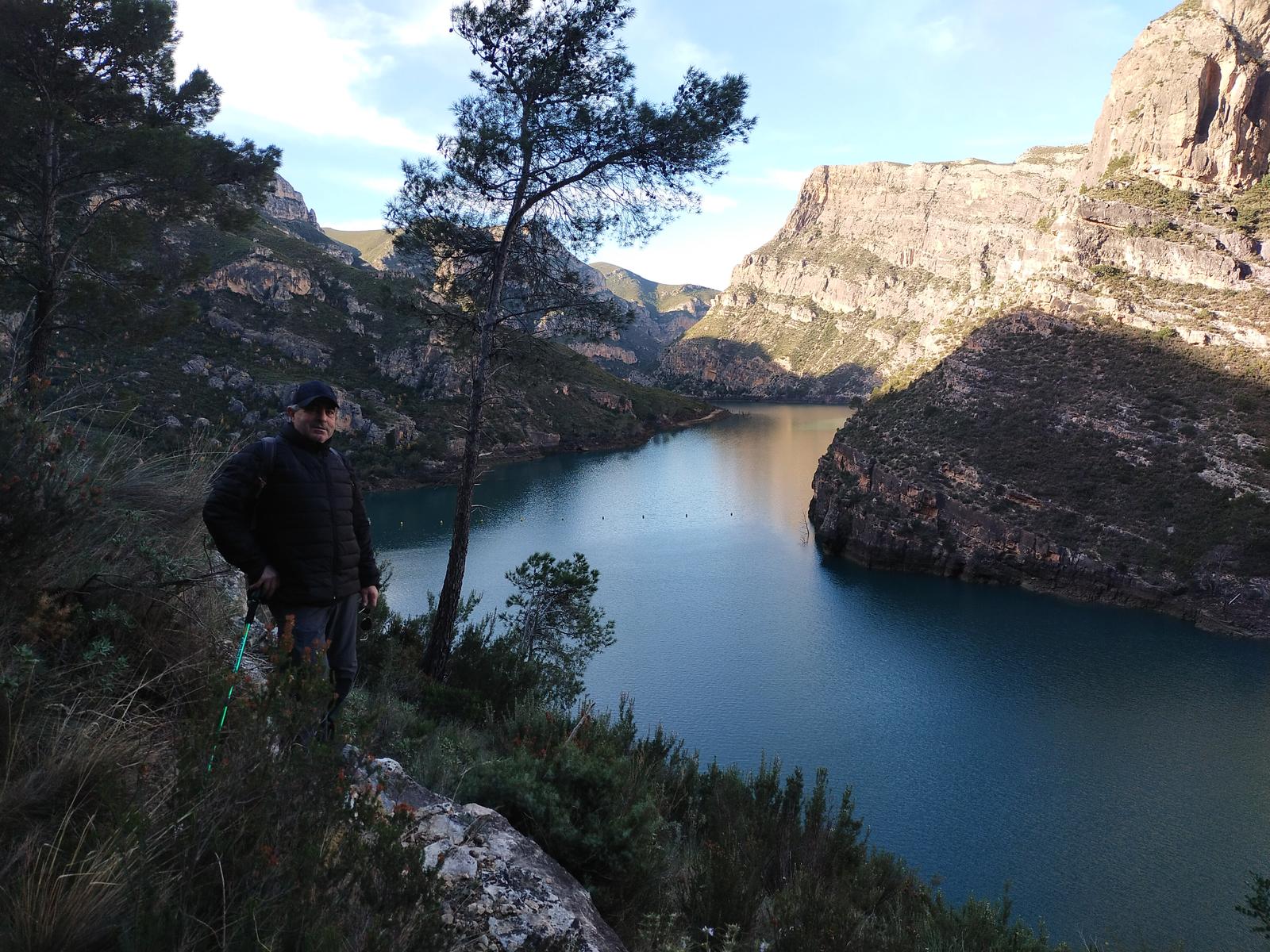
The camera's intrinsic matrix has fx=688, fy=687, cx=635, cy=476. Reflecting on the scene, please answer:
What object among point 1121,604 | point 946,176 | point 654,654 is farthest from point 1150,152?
point 946,176

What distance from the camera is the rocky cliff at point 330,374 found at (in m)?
41.7

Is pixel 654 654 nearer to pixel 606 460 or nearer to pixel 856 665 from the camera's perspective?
pixel 856 665

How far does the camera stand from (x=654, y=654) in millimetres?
22297

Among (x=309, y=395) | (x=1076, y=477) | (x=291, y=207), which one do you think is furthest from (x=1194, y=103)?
(x=291, y=207)

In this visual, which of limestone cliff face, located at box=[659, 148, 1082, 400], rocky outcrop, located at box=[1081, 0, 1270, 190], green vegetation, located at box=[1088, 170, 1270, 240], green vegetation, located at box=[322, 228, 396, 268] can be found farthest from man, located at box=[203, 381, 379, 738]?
green vegetation, located at box=[322, 228, 396, 268]

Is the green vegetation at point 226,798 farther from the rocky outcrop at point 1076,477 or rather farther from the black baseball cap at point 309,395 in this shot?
the rocky outcrop at point 1076,477

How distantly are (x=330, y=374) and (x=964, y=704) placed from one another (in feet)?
167

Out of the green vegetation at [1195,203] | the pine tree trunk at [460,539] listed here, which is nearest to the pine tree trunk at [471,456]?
the pine tree trunk at [460,539]

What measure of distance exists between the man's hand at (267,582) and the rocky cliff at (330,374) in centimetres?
2888

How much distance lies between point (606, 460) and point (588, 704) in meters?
54.6

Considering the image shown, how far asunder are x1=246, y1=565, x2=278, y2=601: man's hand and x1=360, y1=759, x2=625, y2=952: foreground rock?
2.77 ft

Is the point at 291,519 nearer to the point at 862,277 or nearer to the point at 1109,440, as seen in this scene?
the point at 1109,440

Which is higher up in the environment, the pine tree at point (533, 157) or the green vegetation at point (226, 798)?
the pine tree at point (533, 157)

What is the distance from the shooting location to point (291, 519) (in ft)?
9.98
